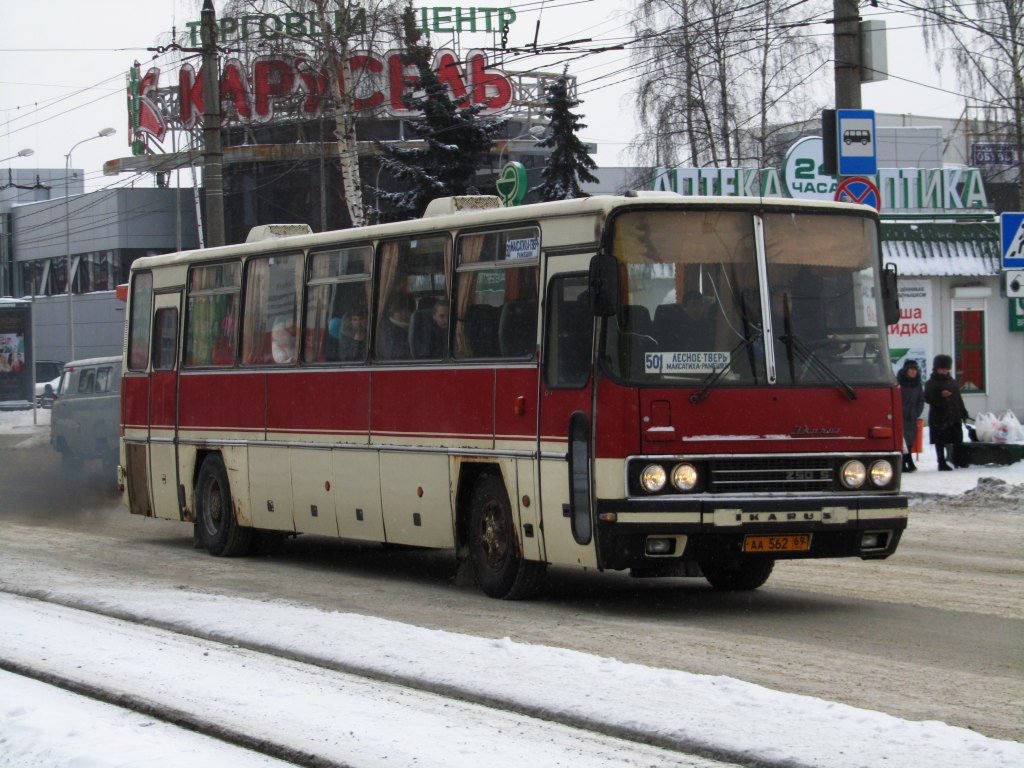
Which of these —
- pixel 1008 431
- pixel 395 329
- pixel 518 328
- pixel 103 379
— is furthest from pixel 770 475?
pixel 103 379

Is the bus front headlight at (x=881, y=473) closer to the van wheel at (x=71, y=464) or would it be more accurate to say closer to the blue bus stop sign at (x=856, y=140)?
the blue bus stop sign at (x=856, y=140)

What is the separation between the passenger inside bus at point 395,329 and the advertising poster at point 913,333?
1791 centimetres

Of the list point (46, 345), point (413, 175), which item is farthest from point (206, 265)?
point (46, 345)

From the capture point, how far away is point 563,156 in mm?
48781

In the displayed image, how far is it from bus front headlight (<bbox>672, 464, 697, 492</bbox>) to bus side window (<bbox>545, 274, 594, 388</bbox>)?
90 centimetres

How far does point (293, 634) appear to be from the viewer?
10219 mm

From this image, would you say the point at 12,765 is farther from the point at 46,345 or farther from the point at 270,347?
the point at 46,345

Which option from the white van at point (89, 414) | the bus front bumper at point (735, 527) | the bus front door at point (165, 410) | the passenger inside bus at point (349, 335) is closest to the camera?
the bus front bumper at point (735, 527)

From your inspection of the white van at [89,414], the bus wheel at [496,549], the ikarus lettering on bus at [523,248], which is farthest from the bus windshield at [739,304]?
the white van at [89,414]

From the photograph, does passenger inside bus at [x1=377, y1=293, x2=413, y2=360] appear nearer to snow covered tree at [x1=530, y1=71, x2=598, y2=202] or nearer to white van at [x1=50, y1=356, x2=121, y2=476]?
white van at [x1=50, y1=356, x2=121, y2=476]

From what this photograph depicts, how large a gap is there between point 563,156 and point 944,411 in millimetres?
27574

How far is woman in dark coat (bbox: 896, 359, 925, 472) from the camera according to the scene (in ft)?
76.1

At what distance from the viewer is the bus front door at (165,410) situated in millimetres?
17641

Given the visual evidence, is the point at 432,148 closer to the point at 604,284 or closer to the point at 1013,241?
the point at 1013,241
